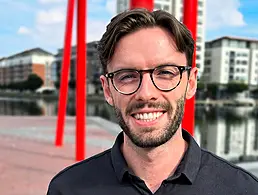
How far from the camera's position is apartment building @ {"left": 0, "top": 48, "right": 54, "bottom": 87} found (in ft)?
224

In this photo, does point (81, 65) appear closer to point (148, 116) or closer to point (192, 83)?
point (192, 83)

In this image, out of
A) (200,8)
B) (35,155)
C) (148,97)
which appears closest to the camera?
(148,97)

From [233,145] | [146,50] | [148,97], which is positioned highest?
[146,50]

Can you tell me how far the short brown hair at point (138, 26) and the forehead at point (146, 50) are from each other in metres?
0.02

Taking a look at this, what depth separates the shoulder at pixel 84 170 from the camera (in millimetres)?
1222

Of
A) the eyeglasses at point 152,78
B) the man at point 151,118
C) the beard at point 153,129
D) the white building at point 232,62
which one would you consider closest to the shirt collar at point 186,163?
the man at point 151,118

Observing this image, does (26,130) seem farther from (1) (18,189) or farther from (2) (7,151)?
(1) (18,189)

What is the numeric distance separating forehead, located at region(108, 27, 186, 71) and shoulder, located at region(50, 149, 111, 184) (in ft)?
1.31

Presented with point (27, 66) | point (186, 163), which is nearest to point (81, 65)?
point (186, 163)

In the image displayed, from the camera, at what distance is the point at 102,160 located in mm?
1261

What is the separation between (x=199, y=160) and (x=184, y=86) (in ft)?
0.99

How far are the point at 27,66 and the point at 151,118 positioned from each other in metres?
72.3

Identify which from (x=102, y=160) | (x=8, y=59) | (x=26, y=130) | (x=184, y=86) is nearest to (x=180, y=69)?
(x=184, y=86)

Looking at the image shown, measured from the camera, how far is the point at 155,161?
1180mm
